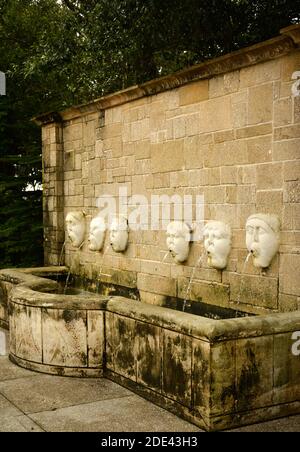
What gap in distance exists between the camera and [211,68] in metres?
5.41

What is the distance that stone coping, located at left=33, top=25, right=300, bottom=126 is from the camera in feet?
14.9

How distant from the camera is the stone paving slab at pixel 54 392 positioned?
425cm

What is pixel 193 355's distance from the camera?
3.78m

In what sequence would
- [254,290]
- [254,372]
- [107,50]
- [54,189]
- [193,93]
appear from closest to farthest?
[254,372]
[254,290]
[193,93]
[54,189]
[107,50]

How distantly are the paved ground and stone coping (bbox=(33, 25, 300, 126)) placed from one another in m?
2.75

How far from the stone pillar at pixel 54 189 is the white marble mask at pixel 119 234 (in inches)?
65.0

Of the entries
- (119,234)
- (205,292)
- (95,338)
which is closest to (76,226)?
(119,234)

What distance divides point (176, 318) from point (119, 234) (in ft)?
9.41

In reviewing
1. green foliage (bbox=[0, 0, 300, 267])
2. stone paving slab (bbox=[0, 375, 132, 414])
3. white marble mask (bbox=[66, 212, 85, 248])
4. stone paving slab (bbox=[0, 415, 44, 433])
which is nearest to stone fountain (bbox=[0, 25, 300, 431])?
stone paving slab (bbox=[0, 375, 132, 414])

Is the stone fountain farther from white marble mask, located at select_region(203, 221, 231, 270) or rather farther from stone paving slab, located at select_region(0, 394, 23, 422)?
stone paving slab, located at select_region(0, 394, 23, 422)

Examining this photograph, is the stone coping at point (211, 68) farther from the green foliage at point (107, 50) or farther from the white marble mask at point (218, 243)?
the green foliage at point (107, 50)

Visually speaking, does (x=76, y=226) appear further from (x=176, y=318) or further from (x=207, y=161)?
(x=176, y=318)

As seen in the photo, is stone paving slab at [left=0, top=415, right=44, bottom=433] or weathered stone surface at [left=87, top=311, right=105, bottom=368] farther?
weathered stone surface at [left=87, top=311, right=105, bottom=368]

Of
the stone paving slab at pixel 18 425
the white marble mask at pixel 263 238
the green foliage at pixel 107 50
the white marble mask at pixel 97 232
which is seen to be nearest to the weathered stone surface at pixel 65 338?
the stone paving slab at pixel 18 425
